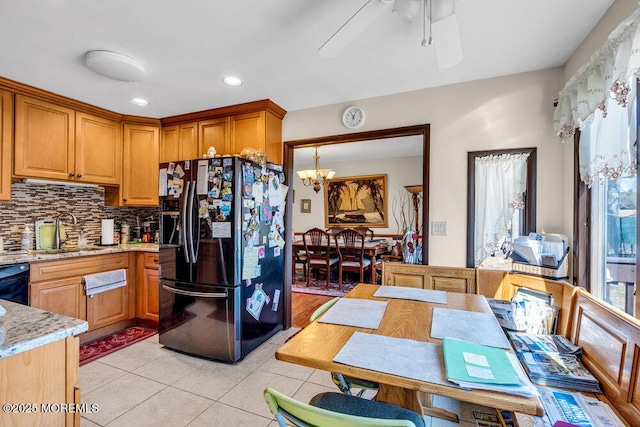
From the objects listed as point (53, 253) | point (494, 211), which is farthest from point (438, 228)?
point (53, 253)

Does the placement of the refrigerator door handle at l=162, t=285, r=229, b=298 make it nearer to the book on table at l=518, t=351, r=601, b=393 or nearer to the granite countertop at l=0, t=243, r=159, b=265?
the granite countertop at l=0, t=243, r=159, b=265

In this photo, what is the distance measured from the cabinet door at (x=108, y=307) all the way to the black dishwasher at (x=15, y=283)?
49 cm

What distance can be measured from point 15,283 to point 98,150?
4.66ft

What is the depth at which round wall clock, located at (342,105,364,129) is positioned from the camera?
2.58m

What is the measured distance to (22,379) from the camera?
0.79 m

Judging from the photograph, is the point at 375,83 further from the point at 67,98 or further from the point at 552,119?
the point at 67,98

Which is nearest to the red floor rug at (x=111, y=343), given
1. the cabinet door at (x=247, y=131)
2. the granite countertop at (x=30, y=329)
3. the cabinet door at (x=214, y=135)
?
the granite countertop at (x=30, y=329)

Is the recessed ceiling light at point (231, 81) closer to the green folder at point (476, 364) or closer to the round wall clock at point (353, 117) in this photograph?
the round wall clock at point (353, 117)

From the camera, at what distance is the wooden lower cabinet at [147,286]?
2896mm

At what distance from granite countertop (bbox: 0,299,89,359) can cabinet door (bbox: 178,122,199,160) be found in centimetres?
225

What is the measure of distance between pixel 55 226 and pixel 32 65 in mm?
1520

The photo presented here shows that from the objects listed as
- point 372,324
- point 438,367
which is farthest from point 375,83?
point 438,367

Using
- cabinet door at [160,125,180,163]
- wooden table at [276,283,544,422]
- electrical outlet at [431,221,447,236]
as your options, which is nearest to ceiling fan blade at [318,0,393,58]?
wooden table at [276,283,544,422]

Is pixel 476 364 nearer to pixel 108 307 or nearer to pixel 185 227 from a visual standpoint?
pixel 185 227
